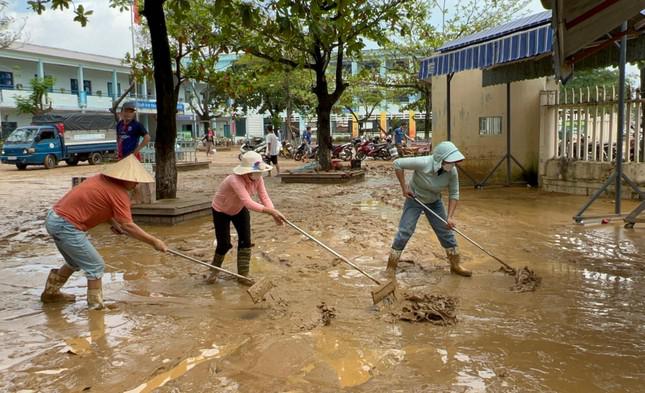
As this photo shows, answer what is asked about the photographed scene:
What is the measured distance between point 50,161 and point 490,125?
17.1 m

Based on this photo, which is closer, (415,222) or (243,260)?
(243,260)

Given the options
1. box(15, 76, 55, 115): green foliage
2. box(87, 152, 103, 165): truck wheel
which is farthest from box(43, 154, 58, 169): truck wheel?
box(15, 76, 55, 115): green foliage

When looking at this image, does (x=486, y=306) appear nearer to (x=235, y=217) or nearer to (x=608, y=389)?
(x=608, y=389)

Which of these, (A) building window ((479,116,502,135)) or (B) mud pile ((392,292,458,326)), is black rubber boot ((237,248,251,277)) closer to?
(B) mud pile ((392,292,458,326))

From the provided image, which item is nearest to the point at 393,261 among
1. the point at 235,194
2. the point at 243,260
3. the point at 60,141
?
the point at 243,260

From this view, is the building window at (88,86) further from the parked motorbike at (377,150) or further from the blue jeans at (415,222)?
the blue jeans at (415,222)

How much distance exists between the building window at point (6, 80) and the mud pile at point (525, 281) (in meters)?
33.6

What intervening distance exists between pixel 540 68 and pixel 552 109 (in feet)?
3.78

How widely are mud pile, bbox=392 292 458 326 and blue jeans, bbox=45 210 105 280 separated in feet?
7.96

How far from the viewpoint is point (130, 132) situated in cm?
818

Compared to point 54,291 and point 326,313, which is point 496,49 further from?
point 54,291

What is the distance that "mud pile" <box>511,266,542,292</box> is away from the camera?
522cm

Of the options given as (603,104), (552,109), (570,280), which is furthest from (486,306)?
(552,109)

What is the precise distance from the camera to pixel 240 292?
527 cm
